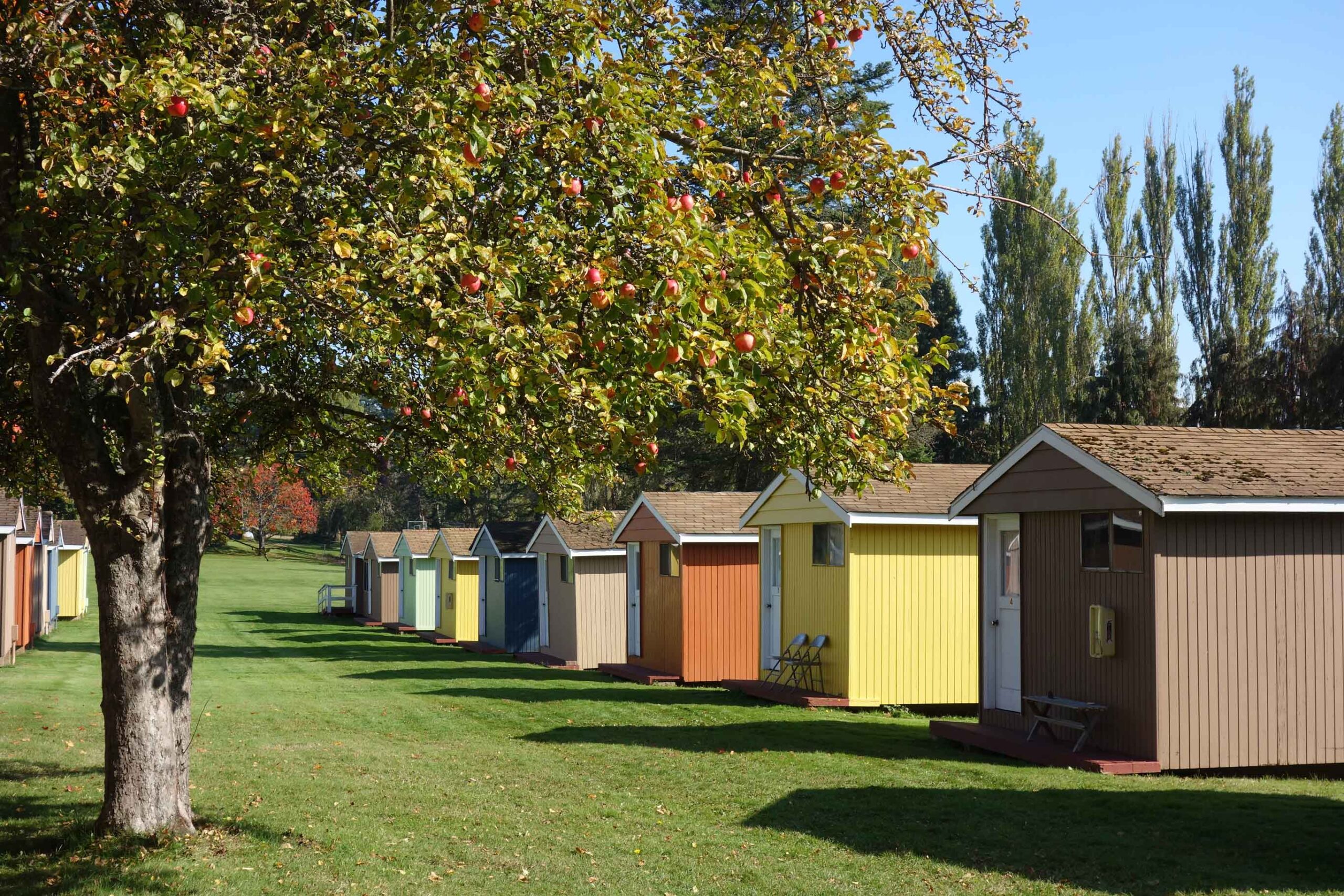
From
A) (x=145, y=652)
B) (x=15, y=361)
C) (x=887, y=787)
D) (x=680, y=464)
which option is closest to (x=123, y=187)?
(x=145, y=652)

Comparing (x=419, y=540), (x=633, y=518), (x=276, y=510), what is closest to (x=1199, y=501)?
(x=633, y=518)

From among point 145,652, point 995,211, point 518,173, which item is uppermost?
point 995,211

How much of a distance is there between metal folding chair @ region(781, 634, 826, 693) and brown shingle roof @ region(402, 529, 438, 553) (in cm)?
2271

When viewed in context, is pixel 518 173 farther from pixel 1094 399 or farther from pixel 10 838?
pixel 1094 399

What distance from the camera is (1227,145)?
1566 inches

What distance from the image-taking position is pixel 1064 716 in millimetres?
13070

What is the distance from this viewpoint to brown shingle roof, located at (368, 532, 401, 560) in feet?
145

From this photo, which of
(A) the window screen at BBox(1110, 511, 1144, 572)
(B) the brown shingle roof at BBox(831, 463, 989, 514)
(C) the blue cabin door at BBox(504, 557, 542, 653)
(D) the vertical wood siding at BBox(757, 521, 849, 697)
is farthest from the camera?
(C) the blue cabin door at BBox(504, 557, 542, 653)

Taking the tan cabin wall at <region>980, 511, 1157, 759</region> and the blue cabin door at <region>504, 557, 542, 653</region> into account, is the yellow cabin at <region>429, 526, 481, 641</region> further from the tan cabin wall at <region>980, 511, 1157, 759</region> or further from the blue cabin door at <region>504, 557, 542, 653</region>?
the tan cabin wall at <region>980, 511, 1157, 759</region>

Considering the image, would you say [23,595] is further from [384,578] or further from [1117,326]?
[1117,326]

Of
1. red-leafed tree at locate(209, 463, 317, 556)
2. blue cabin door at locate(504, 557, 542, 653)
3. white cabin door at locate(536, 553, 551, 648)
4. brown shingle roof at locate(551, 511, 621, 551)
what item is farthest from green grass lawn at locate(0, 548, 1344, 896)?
red-leafed tree at locate(209, 463, 317, 556)

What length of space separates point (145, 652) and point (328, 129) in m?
3.96

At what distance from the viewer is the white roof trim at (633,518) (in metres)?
22.2

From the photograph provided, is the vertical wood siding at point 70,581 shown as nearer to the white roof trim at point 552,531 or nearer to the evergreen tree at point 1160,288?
the white roof trim at point 552,531
